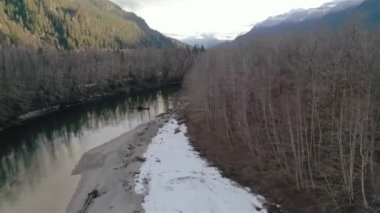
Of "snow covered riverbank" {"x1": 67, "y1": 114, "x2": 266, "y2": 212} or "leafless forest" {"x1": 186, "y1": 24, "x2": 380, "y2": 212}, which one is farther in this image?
"snow covered riverbank" {"x1": 67, "y1": 114, "x2": 266, "y2": 212}

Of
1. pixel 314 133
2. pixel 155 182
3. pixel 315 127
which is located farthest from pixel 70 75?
pixel 314 133

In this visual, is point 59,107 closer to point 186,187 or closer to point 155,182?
point 155,182

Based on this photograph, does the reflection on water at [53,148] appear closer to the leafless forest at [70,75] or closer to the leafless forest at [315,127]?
the leafless forest at [70,75]

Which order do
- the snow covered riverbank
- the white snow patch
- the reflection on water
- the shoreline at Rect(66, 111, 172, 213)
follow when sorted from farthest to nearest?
the reflection on water → the shoreline at Rect(66, 111, 172, 213) → the snow covered riverbank → the white snow patch

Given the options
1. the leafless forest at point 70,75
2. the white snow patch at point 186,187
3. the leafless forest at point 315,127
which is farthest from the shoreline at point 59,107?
the white snow patch at point 186,187

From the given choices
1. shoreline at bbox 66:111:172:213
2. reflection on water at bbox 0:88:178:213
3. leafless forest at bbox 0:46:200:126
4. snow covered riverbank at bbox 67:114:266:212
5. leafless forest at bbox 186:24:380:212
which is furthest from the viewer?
leafless forest at bbox 0:46:200:126

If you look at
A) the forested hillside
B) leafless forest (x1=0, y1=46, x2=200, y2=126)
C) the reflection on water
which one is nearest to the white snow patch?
the forested hillside

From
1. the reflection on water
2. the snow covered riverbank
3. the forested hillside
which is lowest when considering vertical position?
the reflection on water

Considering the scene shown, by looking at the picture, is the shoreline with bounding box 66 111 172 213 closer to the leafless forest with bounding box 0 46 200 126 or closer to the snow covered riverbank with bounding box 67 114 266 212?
the snow covered riverbank with bounding box 67 114 266 212
